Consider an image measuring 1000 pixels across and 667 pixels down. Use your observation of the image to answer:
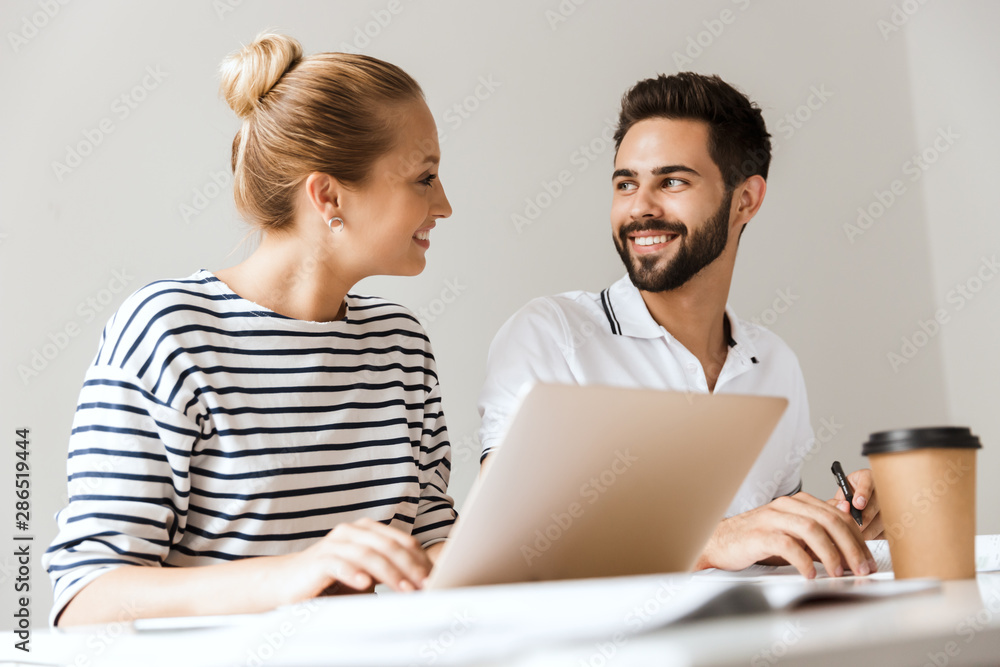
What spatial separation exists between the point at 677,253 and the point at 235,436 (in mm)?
1012

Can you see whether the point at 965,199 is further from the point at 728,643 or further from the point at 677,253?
the point at 728,643

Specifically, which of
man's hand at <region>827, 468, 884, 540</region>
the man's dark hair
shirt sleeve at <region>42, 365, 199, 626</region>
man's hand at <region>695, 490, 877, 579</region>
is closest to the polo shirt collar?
the man's dark hair

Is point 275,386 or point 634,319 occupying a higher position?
point 634,319

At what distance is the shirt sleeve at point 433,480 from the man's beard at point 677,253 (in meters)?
0.57

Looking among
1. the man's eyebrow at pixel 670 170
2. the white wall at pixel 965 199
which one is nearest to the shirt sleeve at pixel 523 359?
the man's eyebrow at pixel 670 170

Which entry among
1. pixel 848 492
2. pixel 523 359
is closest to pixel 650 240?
pixel 523 359

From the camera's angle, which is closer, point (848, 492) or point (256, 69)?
point (848, 492)

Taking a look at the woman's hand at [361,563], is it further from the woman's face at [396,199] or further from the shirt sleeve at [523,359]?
the shirt sleeve at [523,359]

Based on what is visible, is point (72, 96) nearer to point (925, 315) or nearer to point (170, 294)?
point (170, 294)

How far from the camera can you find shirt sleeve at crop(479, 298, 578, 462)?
4.65 ft

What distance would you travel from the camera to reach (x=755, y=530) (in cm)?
83

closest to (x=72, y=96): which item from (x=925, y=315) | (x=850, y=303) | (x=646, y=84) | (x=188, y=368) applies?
(x=188, y=368)

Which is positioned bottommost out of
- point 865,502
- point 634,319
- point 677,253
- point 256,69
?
point 865,502

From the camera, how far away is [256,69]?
1201 mm
